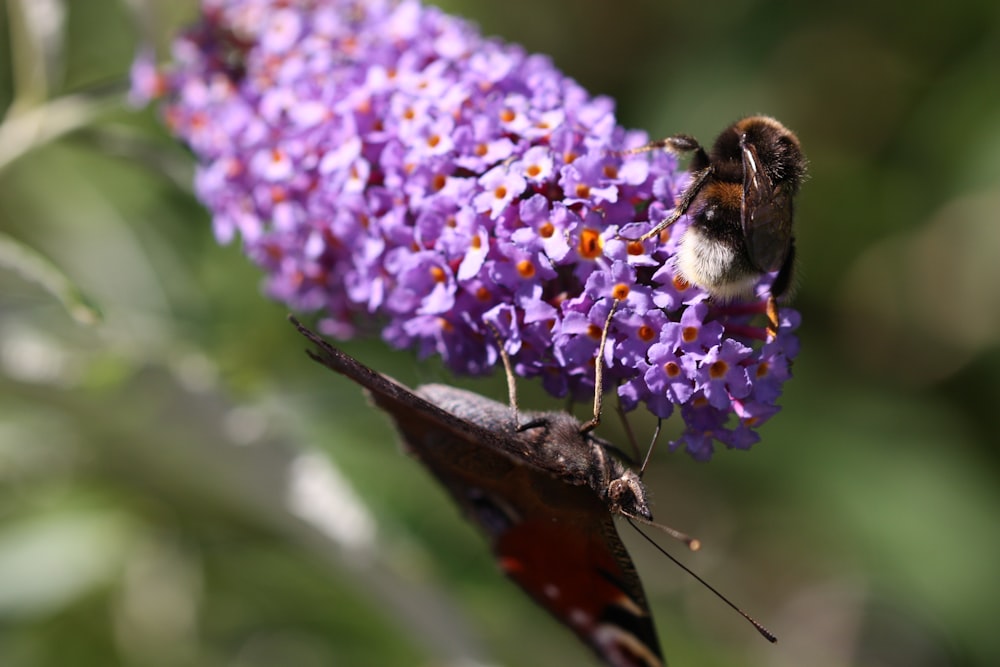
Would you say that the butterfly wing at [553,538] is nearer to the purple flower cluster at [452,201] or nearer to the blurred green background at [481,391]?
the purple flower cluster at [452,201]

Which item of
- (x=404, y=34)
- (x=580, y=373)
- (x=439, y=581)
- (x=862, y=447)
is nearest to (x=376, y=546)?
(x=439, y=581)

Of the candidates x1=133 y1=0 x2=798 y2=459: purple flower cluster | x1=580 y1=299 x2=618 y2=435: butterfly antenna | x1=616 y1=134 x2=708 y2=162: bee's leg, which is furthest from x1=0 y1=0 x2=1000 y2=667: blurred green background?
x1=616 y1=134 x2=708 y2=162: bee's leg

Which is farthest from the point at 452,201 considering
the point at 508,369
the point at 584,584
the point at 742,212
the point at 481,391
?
the point at 481,391

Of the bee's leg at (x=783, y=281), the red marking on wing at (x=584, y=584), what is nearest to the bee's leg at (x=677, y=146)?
the bee's leg at (x=783, y=281)

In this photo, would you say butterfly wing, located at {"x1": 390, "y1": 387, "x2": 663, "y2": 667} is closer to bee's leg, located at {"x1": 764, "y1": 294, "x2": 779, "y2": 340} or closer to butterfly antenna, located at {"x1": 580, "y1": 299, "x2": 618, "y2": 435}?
butterfly antenna, located at {"x1": 580, "y1": 299, "x2": 618, "y2": 435}

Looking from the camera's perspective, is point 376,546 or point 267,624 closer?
point 376,546

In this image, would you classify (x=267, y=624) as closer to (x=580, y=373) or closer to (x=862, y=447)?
(x=580, y=373)

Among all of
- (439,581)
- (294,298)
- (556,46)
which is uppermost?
(556,46)
